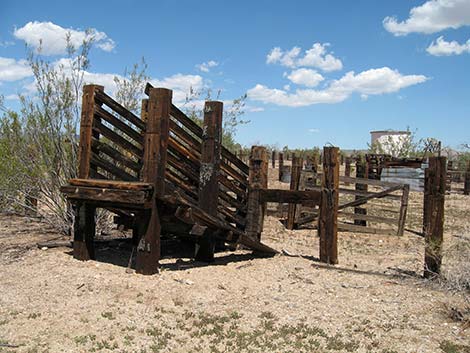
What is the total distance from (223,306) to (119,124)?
2.98m

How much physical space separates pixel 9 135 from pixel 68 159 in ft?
5.34

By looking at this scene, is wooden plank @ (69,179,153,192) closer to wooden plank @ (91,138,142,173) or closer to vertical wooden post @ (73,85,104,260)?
vertical wooden post @ (73,85,104,260)

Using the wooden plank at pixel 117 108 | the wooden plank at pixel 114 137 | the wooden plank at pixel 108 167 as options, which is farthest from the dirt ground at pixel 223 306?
the wooden plank at pixel 117 108

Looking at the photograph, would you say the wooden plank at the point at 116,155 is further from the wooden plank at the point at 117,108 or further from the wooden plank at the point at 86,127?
the wooden plank at the point at 117,108

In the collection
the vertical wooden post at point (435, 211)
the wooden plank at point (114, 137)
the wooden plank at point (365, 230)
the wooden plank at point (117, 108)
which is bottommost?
the wooden plank at point (365, 230)

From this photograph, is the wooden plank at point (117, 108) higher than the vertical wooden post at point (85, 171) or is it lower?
higher

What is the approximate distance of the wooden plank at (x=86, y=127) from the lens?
6887 mm

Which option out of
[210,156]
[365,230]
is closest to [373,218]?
[365,230]

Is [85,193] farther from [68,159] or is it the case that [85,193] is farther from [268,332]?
[268,332]

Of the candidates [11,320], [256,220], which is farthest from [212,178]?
[11,320]

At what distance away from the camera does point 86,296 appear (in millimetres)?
5504

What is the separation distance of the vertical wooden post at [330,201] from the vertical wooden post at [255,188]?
100cm

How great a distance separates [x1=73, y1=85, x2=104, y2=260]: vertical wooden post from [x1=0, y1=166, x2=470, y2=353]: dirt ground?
0.26 m

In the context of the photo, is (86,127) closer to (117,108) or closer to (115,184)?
(117,108)
